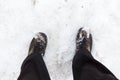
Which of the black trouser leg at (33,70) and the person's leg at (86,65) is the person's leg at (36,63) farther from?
the person's leg at (86,65)

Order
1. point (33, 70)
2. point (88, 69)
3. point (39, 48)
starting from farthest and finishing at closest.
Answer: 1. point (39, 48)
2. point (33, 70)
3. point (88, 69)

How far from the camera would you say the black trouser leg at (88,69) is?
1.98 m

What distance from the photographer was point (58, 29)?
2.47 metres

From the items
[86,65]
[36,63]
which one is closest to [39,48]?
[36,63]

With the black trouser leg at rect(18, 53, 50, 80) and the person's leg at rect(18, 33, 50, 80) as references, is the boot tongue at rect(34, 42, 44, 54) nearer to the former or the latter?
the person's leg at rect(18, 33, 50, 80)

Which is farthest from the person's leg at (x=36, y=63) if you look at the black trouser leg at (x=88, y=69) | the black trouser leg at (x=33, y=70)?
the black trouser leg at (x=88, y=69)

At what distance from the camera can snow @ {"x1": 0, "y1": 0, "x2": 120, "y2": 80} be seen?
2.45 m

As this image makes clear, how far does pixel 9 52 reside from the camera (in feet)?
8.17

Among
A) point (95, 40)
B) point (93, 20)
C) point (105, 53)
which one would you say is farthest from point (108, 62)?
point (93, 20)

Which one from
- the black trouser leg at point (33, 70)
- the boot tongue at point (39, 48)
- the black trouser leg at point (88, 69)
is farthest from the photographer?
the boot tongue at point (39, 48)

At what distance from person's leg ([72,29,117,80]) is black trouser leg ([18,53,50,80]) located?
29 cm

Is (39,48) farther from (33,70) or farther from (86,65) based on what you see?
(86,65)

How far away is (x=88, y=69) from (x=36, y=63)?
1.64ft

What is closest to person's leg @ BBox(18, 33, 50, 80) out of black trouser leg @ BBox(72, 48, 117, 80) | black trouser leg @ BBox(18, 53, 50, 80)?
black trouser leg @ BBox(18, 53, 50, 80)
